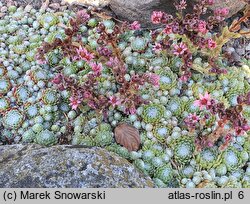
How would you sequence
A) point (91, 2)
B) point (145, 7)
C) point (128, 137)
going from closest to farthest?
point (128, 137), point (145, 7), point (91, 2)

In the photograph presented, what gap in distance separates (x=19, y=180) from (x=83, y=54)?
957 millimetres

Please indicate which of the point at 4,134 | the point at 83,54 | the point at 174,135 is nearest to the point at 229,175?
the point at 174,135

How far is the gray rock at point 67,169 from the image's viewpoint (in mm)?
2328

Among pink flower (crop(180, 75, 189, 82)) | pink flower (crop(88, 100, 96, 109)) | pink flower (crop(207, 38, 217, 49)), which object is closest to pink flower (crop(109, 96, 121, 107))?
pink flower (crop(88, 100, 96, 109))

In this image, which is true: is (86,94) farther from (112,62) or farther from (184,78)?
(184,78)

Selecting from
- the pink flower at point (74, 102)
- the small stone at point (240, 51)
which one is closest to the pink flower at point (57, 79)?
the pink flower at point (74, 102)

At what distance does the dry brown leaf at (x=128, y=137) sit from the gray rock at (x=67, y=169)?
262mm

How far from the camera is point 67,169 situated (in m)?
2.39

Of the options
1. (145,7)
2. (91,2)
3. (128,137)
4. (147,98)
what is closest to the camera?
(128,137)

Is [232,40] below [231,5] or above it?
below

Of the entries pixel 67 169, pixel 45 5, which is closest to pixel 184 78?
pixel 67 169

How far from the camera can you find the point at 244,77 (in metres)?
3.31

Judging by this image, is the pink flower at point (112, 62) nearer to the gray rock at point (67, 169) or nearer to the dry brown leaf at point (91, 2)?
the gray rock at point (67, 169)

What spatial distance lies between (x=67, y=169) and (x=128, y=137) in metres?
0.65
